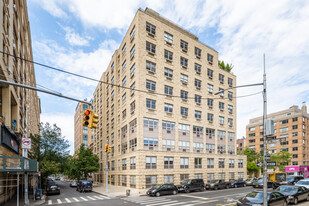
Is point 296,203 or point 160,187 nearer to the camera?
point 296,203

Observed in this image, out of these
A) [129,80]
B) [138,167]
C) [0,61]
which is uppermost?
[129,80]

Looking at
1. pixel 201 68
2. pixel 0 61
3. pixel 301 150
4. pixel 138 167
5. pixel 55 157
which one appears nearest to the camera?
pixel 0 61

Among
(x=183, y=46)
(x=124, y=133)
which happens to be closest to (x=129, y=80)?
(x=124, y=133)

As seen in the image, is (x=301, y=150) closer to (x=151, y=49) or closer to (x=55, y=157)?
(x=151, y=49)

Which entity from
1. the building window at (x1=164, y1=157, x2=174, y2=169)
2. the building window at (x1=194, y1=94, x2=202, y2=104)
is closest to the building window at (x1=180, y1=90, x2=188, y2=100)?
the building window at (x1=194, y1=94, x2=202, y2=104)

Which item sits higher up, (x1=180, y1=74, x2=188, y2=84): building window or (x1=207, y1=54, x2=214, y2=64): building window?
(x1=207, y1=54, x2=214, y2=64): building window

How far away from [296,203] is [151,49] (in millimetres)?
28479

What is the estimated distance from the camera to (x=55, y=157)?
3944cm

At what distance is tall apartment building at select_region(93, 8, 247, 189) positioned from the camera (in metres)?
33.9

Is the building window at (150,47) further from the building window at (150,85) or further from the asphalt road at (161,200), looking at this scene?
the asphalt road at (161,200)

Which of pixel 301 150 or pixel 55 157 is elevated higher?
pixel 55 157

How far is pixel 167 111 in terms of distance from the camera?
120 feet

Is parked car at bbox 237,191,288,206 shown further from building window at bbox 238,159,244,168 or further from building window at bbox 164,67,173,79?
building window at bbox 238,159,244,168

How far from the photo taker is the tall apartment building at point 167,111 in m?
33.9
